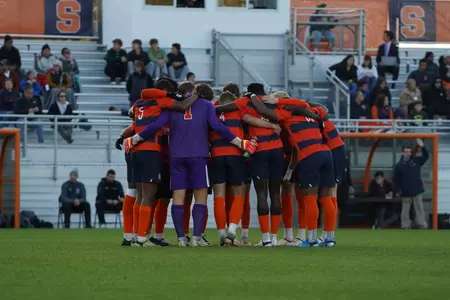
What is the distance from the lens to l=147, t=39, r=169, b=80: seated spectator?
102ft

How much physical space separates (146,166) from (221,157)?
1.03 metres

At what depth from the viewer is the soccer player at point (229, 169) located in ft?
52.2

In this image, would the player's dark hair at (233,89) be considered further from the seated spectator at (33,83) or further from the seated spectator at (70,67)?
the seated spectator at (70,67)

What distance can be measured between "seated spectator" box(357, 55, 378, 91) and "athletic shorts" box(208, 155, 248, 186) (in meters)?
16.4

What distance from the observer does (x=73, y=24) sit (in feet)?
112

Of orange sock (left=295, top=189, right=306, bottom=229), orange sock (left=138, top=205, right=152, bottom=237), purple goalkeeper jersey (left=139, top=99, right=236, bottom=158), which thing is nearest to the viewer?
orange sock (left=138, top=205, right=152, bottom=237)

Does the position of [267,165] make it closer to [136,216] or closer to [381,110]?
[136,216]

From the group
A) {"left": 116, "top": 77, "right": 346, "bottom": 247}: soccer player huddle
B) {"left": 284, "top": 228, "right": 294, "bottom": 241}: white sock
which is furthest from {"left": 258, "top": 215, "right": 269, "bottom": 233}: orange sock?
{"left": 284, "top": 228, "right": 294, "bottom": 241}: white sock

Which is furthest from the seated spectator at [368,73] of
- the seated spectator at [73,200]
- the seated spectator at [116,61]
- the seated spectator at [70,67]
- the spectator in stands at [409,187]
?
the seated spectator at [73,200]

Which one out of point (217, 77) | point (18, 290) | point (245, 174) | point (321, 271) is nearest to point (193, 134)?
point (245, 174)

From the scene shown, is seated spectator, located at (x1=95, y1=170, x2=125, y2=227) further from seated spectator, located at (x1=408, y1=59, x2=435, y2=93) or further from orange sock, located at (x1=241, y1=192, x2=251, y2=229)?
seated spectator, located at (x1=408, y1=59, x2=435, y2=93)

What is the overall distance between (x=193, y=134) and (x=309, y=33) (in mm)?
19749

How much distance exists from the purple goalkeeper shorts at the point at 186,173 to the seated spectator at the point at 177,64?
15722 mm

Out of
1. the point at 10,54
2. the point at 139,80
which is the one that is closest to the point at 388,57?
the point at 139,80
